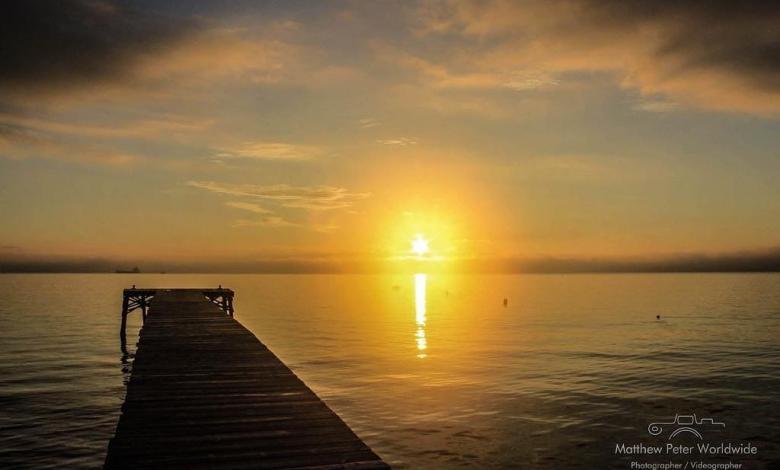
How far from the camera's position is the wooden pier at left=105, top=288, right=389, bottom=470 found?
7242 millimetres

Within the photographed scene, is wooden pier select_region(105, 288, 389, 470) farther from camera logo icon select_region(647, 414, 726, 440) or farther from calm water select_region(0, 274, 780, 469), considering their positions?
camera logo icon select_region(647, 414, 726, 440)

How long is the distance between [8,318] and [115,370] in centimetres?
4061

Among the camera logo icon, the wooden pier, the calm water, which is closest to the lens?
the wooden pier

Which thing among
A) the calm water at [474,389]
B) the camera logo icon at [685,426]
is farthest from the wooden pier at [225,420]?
the camera logo icon at [685,426]

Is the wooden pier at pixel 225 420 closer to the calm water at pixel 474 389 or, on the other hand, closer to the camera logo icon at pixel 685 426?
the calm water at pixel 474 389

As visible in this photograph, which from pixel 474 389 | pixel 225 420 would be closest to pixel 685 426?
pixel 474 389

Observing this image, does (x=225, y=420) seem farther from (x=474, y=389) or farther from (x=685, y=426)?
(x=474, y=389)

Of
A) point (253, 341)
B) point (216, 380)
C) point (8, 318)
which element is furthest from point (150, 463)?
point (8, 318)

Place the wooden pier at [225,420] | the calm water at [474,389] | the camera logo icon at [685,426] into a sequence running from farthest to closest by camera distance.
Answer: the camera logo icon at [685,426] < the calm water at [474,389] < the wooden pier at [225,420]

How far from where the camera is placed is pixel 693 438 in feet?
60.6

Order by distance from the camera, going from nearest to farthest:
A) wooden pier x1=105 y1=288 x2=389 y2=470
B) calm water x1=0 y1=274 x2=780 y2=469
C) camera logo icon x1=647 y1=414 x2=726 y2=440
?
1. wooden pier x1=105 y1=288 x2=389 y2=470
2. calm water x1=0 y1=274 x2=780 y2=469
3. camera logo icon x1=647 y1=414 x2=726 y2=440

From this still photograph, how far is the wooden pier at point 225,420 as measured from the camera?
7242 mm

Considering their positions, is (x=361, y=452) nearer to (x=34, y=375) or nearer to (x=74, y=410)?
(x=74, y=410)

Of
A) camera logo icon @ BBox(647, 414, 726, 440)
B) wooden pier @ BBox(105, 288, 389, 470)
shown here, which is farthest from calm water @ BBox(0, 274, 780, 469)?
wooden pier @ BBox(105, 288, 389, 470)
